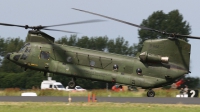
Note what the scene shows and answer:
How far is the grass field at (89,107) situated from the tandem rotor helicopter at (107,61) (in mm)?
6228

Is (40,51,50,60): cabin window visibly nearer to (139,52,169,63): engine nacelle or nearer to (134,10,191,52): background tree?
(139,52,169,63): engine nacelle

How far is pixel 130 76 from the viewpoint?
4116 cm

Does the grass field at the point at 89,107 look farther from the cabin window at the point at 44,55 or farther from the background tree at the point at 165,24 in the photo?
the background tree at the point at 165,24

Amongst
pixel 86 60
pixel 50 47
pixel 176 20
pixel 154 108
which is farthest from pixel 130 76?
pixel 176 20

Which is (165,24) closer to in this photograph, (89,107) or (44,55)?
(44,55)

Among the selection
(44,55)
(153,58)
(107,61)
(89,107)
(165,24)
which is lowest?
(89,107)

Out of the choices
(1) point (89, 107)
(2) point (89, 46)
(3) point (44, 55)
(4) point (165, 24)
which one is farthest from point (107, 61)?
(4) point (165, 24)

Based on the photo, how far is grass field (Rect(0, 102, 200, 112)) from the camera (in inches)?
1215

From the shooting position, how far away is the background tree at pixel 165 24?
108125mm

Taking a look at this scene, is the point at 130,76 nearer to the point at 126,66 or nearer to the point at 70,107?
the point at 126,66

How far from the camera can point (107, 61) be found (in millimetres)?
41000

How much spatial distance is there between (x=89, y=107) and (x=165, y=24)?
80880mm

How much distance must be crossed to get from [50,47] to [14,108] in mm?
9755

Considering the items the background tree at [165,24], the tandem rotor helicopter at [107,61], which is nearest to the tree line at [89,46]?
the background tree at [165,24]
